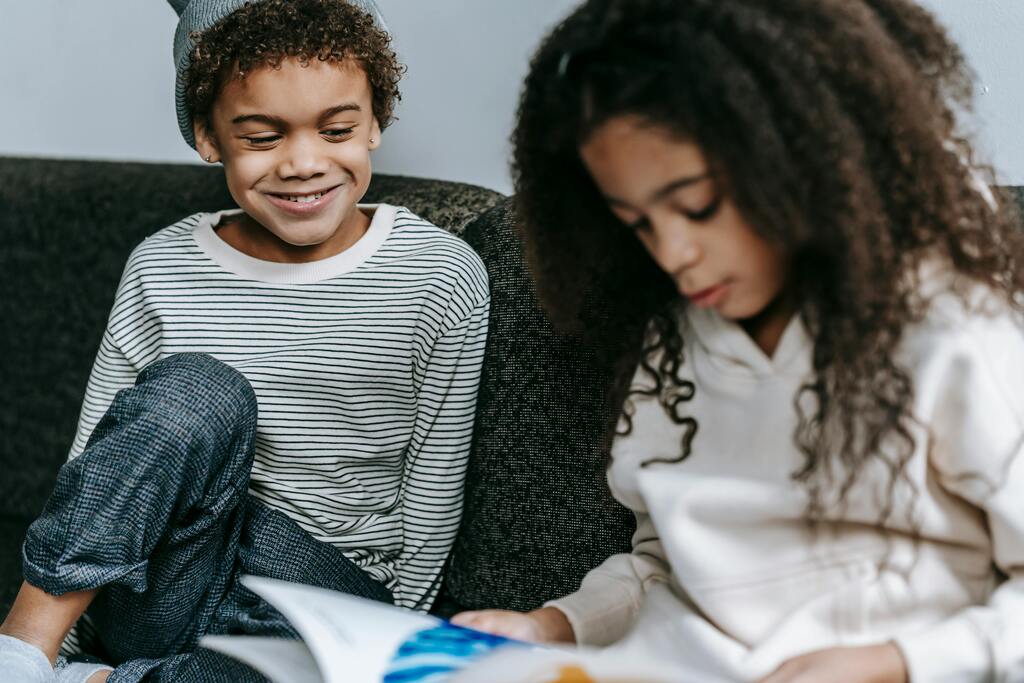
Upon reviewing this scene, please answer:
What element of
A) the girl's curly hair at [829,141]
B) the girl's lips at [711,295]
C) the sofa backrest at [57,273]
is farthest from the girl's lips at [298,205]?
the girl's lips at [711,295]

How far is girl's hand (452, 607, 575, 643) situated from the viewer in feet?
2.82

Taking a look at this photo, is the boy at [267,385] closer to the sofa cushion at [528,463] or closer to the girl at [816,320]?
the sofa cushion at [528,463]

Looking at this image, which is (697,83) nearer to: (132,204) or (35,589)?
(35,589)

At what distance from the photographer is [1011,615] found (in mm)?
710

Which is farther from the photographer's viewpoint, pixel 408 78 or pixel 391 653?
pixel 408 78

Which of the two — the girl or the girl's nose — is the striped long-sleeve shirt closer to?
the girl

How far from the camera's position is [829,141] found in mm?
685

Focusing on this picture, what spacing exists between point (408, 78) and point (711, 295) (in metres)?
0.76

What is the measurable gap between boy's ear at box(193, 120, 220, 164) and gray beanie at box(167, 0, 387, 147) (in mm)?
12

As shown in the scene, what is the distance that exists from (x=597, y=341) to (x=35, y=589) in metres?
0.55

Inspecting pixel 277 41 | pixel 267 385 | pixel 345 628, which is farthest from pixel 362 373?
pixel 345 628

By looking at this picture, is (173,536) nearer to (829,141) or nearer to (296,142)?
(296,142)

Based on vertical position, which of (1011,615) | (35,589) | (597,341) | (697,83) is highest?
(697,83)

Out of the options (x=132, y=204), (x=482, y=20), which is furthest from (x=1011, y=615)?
(x=132, y=204)
